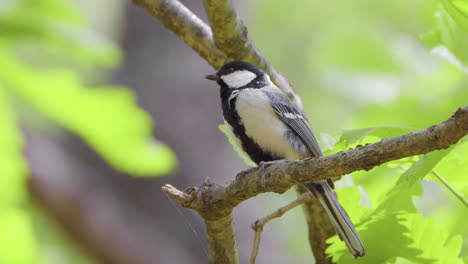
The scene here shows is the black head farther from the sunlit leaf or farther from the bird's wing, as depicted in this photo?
the sunlit leaf

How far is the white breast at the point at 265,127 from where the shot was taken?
2162 millimetres

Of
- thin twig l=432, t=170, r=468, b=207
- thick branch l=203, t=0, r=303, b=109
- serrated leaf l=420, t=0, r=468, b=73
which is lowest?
thin twig l=432, t=170, r=468, b=207

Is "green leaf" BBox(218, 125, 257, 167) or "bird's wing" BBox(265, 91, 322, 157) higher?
"bird's wing" BBox(265, 91, 322, 157)

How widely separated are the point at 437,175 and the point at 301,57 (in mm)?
5229

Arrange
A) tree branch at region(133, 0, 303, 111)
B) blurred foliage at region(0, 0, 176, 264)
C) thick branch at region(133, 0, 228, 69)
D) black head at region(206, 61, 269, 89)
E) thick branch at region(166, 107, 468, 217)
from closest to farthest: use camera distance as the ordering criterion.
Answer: thick branch at region(166, 107, 468, 217) → blurred foliage at region(0, 0, 176, 264) → tree branch at region(133, 0, 303, 111) → thick branch at region(133, 0, 228, 69) → black head at region(206, 61, 269, 89)

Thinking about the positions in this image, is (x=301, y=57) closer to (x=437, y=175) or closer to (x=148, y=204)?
(x=148, y=204)

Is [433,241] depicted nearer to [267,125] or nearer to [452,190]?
[452,190]

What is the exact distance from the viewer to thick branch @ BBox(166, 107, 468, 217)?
1.02 metres

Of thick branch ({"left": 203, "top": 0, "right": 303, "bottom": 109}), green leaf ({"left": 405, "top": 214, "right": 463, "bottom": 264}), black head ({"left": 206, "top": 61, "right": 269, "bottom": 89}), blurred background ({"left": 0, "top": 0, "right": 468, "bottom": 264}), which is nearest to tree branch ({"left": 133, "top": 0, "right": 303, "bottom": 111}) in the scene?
thick branch ({"left": 203, "top": 0, "right": 303, "bottom": 109})

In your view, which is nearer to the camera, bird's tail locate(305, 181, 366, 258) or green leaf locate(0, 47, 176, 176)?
bird's tail locate(305, 181, 366, 258)

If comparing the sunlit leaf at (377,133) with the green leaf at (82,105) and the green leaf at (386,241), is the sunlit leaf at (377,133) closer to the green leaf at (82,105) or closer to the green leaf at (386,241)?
the green leaf at (386,241)

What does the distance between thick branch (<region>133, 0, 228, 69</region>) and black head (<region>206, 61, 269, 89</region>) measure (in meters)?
0.15

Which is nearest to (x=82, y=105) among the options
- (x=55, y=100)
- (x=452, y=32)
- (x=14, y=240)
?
(x=55, y=100)

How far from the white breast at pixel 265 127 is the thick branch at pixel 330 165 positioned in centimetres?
65
